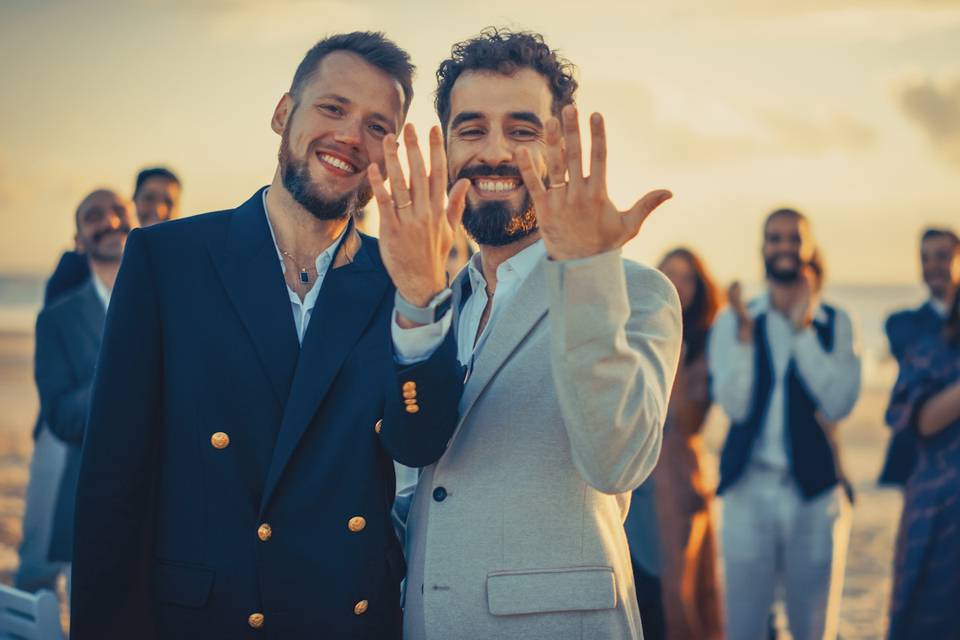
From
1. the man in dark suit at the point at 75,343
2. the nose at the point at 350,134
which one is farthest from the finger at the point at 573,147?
the man in dark suit at the point at 75,343

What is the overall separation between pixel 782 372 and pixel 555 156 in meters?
3.64

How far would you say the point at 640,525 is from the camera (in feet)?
13.4

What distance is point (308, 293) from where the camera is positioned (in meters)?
2.36

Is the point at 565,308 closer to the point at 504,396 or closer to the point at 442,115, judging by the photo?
the point at 504,396

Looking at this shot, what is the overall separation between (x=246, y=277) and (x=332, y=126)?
17.7 inches

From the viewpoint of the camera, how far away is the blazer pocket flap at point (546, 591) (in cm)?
204

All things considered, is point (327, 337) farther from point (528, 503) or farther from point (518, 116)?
point (518, 116)

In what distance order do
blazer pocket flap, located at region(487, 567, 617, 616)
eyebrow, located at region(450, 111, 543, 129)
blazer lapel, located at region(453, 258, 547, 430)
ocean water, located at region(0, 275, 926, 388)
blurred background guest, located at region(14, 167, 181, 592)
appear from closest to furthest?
1. blazer pocket flap, located at region(487, 567, 617, 616)
2. blazer lapel, located at region(453, 258, 547, 430)
3. eyebrow, located at region(450, 111, 543, 129)
4. blurred background guest, located at region(14, 167, 181, 592)
5. ocean water, located at region(0, 275, 926, 388)

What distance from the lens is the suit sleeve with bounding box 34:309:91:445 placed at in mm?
3795

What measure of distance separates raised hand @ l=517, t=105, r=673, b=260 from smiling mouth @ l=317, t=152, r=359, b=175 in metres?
0.71

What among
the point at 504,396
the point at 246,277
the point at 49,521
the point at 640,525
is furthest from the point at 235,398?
the point at 49,521

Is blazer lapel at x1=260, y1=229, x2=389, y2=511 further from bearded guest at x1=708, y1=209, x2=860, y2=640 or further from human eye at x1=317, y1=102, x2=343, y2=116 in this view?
bearded guest at x1=708, y1=209, x2=860, y2=640

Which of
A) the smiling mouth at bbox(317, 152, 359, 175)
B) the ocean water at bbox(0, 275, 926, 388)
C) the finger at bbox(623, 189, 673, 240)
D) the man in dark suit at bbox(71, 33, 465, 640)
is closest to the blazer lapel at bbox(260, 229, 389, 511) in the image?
the man in dark suit at bbox(71, 33, 465, 640)

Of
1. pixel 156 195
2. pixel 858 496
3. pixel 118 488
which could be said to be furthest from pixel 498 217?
pixel 858 496
